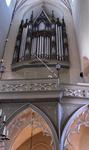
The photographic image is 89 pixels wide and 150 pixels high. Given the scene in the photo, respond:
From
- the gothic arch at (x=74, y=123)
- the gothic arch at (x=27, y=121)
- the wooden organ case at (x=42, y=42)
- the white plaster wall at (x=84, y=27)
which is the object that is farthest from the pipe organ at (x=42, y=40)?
the gothic arch at (x=74, y=123)

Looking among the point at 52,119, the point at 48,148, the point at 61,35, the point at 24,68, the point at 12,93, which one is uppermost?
the point at 61,35

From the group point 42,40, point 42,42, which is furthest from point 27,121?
point 42,40

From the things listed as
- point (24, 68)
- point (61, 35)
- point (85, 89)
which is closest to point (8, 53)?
point (24, 68)

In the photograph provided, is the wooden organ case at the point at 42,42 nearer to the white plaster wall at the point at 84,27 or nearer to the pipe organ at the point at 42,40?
the pipe organ at the point at 42,40

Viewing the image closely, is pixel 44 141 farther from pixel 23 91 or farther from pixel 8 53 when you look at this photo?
pixel 8 53

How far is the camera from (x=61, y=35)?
46.8ft

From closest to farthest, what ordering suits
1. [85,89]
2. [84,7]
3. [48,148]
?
[85,89]
[84,7]
[48,148]

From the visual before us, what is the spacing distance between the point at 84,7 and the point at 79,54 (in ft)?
9.89

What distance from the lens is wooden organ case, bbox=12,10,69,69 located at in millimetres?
13078

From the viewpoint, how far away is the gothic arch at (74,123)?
853 cm

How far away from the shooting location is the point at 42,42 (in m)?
13.8

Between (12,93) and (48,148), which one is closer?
(12,93)

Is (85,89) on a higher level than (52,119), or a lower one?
higher

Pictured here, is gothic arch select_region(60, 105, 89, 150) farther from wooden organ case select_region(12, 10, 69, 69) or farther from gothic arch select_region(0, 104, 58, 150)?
wooden organ case select_region(12, 10, 69, 69)
